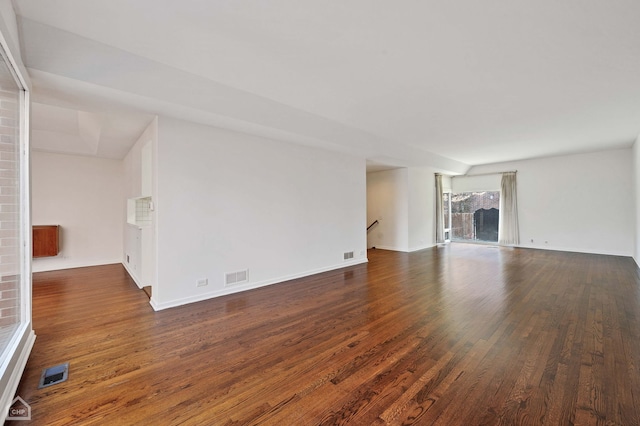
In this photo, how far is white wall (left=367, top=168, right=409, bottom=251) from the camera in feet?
25.4

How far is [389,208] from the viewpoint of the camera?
26.7ft

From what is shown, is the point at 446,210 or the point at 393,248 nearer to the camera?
the point at 393,248

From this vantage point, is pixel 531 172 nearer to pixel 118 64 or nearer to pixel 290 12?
pixel 290 12

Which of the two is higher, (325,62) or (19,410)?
(325,62)

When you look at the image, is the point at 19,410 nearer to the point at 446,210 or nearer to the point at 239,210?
the point at 239,210

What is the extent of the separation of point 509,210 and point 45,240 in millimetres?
12047

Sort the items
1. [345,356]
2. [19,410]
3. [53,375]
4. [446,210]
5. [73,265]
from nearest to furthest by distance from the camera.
Result: [19,410] < [53,375] < [345,356] < [73,265] < [446,210]

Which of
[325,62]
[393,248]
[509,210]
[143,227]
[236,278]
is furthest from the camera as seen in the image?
[509,210]

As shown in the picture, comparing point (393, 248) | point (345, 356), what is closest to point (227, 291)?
point (345, 356)

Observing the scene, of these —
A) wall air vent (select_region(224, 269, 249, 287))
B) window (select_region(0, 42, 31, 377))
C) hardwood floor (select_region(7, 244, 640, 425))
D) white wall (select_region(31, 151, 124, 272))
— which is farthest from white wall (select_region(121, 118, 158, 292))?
window (select_region(0, 42, 31, 377))

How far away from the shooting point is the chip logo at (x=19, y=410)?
1561mm

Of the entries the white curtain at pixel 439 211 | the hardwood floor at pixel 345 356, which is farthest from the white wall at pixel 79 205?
the white curtain at pixel 439 211

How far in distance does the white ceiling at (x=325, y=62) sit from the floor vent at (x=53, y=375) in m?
2.45

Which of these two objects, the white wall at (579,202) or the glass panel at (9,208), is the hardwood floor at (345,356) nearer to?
the glass panel at (9,208)
